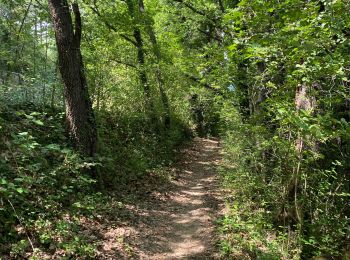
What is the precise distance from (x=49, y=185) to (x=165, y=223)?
298cm

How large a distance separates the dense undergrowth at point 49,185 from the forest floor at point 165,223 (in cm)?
40

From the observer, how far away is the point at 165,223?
313 inches

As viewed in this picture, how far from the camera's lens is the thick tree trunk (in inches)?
305

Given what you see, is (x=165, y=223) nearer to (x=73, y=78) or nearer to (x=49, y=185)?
(x=49, y=185)

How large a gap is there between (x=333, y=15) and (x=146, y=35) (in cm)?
1340

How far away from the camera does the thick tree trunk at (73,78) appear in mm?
7742

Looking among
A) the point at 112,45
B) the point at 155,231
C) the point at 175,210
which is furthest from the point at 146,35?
the point at 155,231

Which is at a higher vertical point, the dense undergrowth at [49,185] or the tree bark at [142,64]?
the tree bark at [142,64]

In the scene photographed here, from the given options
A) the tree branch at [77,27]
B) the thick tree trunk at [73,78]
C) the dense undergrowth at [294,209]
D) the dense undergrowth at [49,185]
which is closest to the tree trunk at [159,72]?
the dense undergrowth at [49,185]

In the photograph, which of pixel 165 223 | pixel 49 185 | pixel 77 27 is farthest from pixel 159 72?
pixel 49 185

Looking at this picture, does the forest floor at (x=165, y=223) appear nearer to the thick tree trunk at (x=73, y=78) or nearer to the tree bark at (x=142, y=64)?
the thick tree trunk at (x=73, y=78)

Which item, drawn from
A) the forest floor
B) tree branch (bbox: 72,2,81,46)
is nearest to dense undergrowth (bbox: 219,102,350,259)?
the forest floor

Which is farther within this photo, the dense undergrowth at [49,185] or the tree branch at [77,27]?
the tree branch at [77,27]

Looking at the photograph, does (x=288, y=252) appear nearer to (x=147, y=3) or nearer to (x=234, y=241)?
(x=234, y=241)
